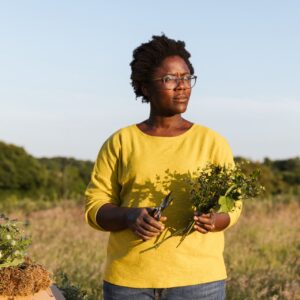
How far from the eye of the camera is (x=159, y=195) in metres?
3.46

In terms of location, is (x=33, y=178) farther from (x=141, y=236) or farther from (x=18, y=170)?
(x=141, y=236)

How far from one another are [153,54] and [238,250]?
7.72 m

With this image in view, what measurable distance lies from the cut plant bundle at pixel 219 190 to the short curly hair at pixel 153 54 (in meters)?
0.61

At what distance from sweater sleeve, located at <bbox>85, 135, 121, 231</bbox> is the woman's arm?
75 mm

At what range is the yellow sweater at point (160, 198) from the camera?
3.44 m

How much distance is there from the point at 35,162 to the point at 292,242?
1581 cm

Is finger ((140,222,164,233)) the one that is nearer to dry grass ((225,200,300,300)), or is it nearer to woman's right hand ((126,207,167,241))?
woman's right hand ((126,207,167,241))

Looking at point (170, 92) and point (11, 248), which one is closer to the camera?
point (170, 92)

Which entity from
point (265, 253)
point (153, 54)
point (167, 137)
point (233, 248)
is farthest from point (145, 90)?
point (265, 253)

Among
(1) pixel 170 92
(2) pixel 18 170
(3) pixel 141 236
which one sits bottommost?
(2) pixel 18 170

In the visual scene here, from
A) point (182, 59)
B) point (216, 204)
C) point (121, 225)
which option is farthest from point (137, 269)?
point (182, 59)

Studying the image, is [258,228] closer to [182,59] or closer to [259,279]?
[259,279]

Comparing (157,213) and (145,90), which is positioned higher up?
(145,90)

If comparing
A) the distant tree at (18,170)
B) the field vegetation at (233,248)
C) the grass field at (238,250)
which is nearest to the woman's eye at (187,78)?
the field vegetation at (233,248)
